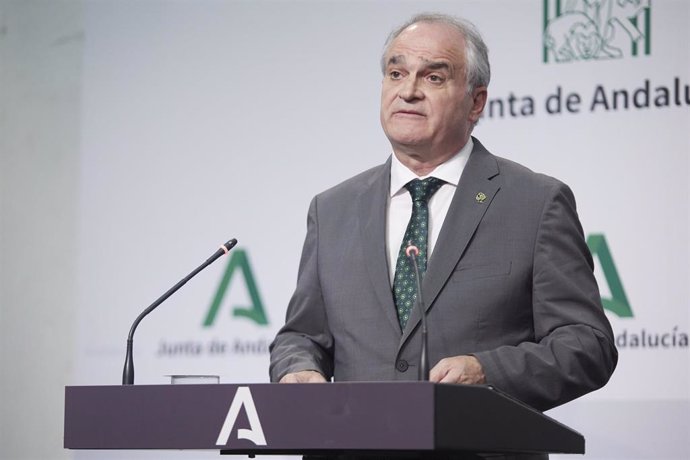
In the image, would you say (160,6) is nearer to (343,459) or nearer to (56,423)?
(56,423)

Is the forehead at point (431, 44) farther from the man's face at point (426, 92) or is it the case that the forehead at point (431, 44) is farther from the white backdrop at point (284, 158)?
the white backdrop at point (284, 158)

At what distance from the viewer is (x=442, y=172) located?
2.92 m

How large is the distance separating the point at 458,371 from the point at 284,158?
2.52 metres

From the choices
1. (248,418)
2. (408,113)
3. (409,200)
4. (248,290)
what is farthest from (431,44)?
(248,290)

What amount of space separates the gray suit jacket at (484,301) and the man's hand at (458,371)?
63 millimetres

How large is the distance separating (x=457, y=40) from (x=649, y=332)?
1609 mm

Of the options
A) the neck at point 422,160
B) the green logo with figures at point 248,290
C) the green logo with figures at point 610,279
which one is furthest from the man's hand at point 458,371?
the green logo with figures at point 248,290

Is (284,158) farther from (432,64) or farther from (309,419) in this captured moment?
(309,419)

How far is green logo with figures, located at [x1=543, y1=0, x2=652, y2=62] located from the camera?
416 centimetres

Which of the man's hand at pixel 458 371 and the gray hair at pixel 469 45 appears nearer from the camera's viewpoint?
the man's hand at pixel 458 371

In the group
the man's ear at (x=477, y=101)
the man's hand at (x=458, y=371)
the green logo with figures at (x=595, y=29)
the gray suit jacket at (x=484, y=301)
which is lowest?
the man's hand at (x=458, y=371)

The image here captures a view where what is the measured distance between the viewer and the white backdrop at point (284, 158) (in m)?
4.04

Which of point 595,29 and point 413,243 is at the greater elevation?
point 595,29

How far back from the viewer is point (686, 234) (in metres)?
4.00
